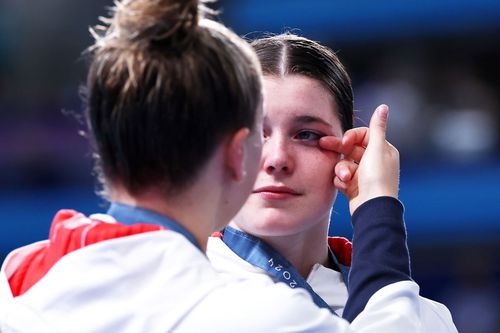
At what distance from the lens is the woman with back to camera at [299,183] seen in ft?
5.98

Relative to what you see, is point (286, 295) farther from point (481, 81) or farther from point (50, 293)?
point (481, 81)

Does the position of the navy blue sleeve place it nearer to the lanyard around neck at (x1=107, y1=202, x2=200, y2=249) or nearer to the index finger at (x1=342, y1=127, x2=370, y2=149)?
the index finger at (x1=342, y1=127, x2=370, y2=149)

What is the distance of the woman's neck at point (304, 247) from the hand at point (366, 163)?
14 cm

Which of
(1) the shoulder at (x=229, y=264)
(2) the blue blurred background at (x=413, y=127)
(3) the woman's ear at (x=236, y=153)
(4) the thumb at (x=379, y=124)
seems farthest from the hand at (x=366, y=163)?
(2) the blue blurred background at (x=413, y=127)

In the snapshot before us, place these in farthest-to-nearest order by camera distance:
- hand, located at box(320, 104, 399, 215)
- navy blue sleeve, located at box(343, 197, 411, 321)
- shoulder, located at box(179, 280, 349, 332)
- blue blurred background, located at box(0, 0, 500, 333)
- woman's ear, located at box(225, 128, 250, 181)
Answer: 1. blue blurred background, located at box(0, 0, 500, 333)
2. hand, located at box(320, 104, 399, 215)
3. navy blue sleeve, located at box(343, 197, 411, 321)
4. woman's ear, located at box(225, 128, 250, 181)
5. shoulder, located at box(179, 280, 349, 332)

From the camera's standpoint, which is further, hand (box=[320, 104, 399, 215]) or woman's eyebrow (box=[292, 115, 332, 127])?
woman's eyebrow (box=[292, 115, 332, 127])

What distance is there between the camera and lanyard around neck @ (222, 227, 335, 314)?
1.83 metres

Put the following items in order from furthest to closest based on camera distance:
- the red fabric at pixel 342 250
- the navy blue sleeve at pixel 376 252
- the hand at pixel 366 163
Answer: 1. the red fabric at pixel 342 250
2. the hand at pixel 366 163
3. the navy blue sleeve at pixel 376 252

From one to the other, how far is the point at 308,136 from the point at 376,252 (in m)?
0.35

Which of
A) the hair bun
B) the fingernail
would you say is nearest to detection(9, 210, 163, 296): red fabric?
the hair bun

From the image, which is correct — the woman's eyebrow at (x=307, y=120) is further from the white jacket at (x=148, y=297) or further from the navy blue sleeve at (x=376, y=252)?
the white jacket at (x=148, y=297)

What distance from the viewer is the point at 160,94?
1372 millimetres

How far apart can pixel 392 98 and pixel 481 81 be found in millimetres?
669

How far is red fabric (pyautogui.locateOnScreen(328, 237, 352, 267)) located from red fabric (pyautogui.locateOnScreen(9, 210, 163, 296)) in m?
0.68
